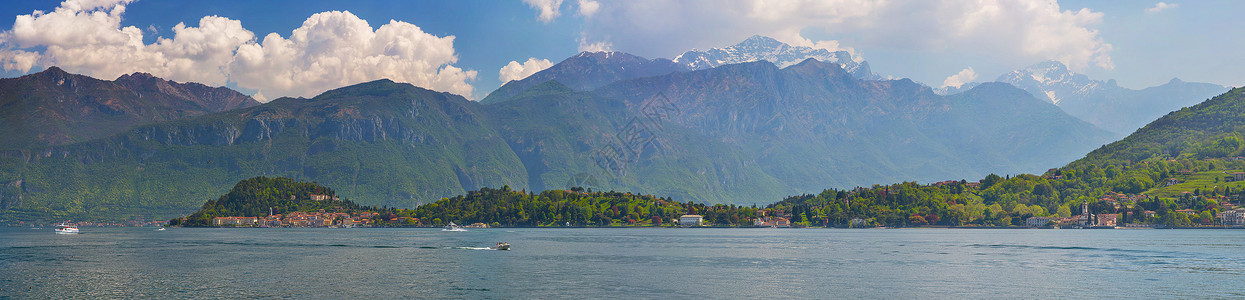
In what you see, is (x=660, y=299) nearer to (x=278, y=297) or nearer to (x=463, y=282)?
(x=463, y=282)

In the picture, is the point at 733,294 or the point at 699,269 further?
the point at 699,269

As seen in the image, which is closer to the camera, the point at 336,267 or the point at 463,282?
the point at 463,282

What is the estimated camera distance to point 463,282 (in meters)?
82.9

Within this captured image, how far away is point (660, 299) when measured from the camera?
228ft

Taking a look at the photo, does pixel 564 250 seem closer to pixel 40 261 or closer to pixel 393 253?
pixel 393 253

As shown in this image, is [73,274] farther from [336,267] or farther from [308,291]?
[308,291]

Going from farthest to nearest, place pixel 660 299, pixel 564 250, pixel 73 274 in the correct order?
pixel 564 250
pixel 73 274
pixel 660 299

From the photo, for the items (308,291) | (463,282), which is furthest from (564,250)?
(308,291)

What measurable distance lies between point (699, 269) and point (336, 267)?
41.0 metres

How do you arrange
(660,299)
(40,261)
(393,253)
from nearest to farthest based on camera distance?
(660,299) → (40,261) → (393,253)

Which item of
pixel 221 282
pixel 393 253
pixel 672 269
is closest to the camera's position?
pixel 221 282

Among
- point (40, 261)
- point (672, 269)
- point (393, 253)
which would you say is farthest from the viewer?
point (393, 253)

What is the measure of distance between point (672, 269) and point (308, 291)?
129ft

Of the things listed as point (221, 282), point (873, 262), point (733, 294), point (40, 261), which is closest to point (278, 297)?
point (221, 282)
